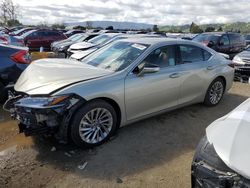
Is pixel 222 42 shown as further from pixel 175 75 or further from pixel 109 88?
pixel 109 88

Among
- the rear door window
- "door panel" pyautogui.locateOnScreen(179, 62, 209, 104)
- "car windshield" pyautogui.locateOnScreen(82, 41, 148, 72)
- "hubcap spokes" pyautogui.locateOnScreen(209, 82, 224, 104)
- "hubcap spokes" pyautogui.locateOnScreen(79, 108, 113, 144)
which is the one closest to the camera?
"hubcap spokes" pyautogui.locateOnScreen(79, 108, 113, 144)

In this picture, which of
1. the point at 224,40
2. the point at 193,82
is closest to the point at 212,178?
the point at 193,82

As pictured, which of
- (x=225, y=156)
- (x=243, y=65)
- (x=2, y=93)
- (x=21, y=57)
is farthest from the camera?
(x=243, y=65)

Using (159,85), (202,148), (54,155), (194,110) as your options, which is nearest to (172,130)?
(159,85)

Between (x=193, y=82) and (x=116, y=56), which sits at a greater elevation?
(x=116, y=56)

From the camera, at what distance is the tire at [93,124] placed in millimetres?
3850

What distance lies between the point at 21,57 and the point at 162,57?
3.31 meters

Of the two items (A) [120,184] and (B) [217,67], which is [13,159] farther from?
(B) [217,67]

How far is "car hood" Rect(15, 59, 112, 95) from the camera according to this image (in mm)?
3904

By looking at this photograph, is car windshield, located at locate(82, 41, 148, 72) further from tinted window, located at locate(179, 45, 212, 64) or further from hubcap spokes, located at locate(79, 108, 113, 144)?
tinted window, located at locate(179, 45, 212, 64)

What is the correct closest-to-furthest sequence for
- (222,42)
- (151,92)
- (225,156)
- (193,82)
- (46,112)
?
1. (225,156)
2. (46,112)
3. (151,92)
4. (193,82)
5. (222,42)

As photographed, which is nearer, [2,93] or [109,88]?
[109,88]

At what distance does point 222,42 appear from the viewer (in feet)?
41.0

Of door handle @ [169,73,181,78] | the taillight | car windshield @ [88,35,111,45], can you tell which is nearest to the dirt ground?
door handle @ [169,73,181,78]
